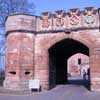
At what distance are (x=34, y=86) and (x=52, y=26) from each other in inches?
137

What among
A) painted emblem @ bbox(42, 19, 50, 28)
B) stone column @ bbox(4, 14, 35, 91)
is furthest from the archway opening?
stone column @ bbox(4, 14, 35, 91)

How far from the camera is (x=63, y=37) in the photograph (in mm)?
16344

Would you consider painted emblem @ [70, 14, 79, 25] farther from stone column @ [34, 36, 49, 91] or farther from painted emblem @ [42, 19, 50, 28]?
stone column @ [34, 36, 49, 91]

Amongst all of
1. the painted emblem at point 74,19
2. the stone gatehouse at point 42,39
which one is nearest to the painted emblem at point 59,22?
the stone gatehouse at point 42,39

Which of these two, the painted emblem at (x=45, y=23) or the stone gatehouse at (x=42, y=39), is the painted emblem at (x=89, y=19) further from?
the painted emblem at (x=45, y=23)

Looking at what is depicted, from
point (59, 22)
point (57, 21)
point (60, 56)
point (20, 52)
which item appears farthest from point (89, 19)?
point (60, 56)

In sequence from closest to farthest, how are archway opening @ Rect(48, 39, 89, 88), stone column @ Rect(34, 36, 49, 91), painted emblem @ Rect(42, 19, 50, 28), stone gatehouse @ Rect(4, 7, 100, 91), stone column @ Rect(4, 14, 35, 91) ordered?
stone gatehouse @ Rect(4, 7, 100, 91) < stone column @ Rect(4, 14, 35, 91) < stone column @ Rect(34, 36, 49, 91) < painted emblem @ Rect(42, 19, 50, 28) < archway opening @ Rect(48, 39, 89, 88)

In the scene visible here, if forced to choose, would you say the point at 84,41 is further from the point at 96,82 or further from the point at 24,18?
the point at 24,18

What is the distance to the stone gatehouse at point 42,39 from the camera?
52.0ft

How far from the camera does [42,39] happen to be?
661 inches

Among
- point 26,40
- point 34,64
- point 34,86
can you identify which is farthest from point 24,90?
point 26,40

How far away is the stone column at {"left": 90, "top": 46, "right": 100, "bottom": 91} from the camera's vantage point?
15328 millimetres

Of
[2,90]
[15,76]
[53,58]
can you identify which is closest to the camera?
[2,90]

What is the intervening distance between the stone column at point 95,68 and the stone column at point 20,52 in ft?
10.9
